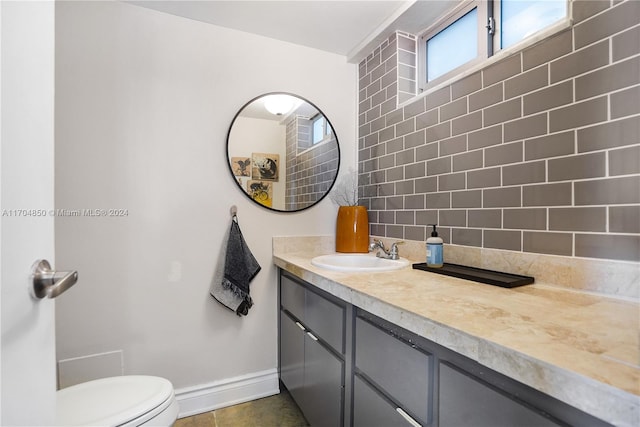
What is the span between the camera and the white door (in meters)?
0.48

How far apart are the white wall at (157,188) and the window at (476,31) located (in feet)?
2.81

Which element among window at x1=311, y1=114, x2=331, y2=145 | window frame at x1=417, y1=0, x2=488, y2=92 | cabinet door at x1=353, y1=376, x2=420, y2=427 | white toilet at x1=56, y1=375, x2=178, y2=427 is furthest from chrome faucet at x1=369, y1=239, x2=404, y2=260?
white toilet at x1=56, y1=375, x2=178, y2=427

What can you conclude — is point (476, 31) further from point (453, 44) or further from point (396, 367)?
point (396, 367)

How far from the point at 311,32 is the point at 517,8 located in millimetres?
1086

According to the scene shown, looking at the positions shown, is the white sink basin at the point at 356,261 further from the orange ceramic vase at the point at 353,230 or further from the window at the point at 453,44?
the window at the point at 453,44

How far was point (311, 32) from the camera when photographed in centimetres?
190

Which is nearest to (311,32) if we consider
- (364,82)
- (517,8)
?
(364,82)

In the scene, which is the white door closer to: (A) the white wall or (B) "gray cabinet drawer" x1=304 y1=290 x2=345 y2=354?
(B) "gray cabinet drawer" x1=304 y1=290 x2=345 y2=354

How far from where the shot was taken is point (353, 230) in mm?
2000

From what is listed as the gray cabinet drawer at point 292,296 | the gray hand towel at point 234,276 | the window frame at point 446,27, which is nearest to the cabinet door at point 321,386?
the gray cabinet drawer at point 292,296

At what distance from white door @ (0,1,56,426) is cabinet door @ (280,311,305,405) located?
3.74ft

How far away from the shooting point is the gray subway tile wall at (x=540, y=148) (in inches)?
36.3

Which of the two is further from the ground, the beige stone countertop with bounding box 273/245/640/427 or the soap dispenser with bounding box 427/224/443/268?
the soap dispenser with bounding box 427/224/443/268

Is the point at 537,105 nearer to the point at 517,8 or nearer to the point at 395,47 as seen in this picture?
the point at 517,8
